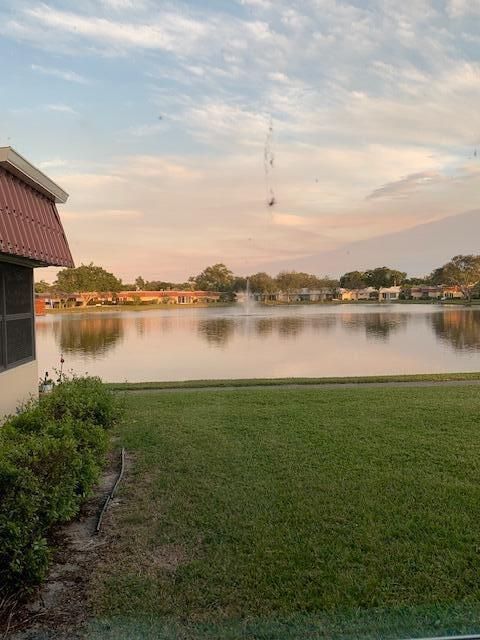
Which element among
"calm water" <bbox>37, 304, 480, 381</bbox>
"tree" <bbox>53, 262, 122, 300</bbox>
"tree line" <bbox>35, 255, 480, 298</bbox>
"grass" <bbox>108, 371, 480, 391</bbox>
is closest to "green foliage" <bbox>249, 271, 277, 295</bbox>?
"tree line" <bbox>35, 255, 480, 298</bbox>

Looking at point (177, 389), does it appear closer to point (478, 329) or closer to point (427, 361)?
point (427, 361)

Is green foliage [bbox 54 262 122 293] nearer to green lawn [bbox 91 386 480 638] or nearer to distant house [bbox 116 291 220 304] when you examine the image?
distant house [bbox 116 291 220 304]

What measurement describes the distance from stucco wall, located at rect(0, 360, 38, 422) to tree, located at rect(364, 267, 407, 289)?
129 metres

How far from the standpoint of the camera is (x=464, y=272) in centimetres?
9106

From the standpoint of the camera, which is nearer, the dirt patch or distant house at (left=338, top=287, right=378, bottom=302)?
the dirt patch

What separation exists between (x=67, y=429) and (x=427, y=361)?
1379 centimetres

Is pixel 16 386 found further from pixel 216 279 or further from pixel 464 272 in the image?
pixel 216 279

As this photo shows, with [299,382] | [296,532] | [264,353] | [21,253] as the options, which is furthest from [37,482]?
[264,353]

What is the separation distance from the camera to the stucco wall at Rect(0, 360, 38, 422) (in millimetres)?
5894

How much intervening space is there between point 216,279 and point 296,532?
433 ft

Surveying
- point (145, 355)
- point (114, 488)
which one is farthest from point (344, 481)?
point (145, 355)

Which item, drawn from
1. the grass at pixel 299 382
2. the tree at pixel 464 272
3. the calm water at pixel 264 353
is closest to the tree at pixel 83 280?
the tree at pixel 464 272

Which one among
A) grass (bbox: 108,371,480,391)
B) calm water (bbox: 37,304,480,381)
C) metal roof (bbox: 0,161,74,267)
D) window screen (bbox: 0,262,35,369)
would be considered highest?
metal roof (bbox: 0,161,74,267)

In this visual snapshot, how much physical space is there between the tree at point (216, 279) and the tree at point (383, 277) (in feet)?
110
